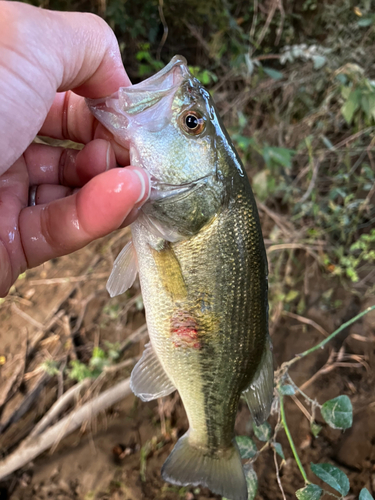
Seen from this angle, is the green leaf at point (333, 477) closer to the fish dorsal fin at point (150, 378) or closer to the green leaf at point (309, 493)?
the green leaf at point (309, 493)

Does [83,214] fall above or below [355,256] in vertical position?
above

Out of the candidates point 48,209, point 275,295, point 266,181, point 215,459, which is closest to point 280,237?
point 275,295

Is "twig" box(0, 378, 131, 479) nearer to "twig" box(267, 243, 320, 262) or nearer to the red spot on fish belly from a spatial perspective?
the red spot on fish belly

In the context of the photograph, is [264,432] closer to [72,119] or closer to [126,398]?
Result: [126,398]

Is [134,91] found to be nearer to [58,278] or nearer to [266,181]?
[266,181]

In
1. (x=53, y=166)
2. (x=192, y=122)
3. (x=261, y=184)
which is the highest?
(x=192, y=122)

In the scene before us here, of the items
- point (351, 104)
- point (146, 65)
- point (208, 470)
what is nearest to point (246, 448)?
point (208, 470)

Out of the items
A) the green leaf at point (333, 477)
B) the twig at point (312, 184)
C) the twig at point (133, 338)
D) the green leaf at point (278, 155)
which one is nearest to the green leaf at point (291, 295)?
the twig at point (312, 184)
